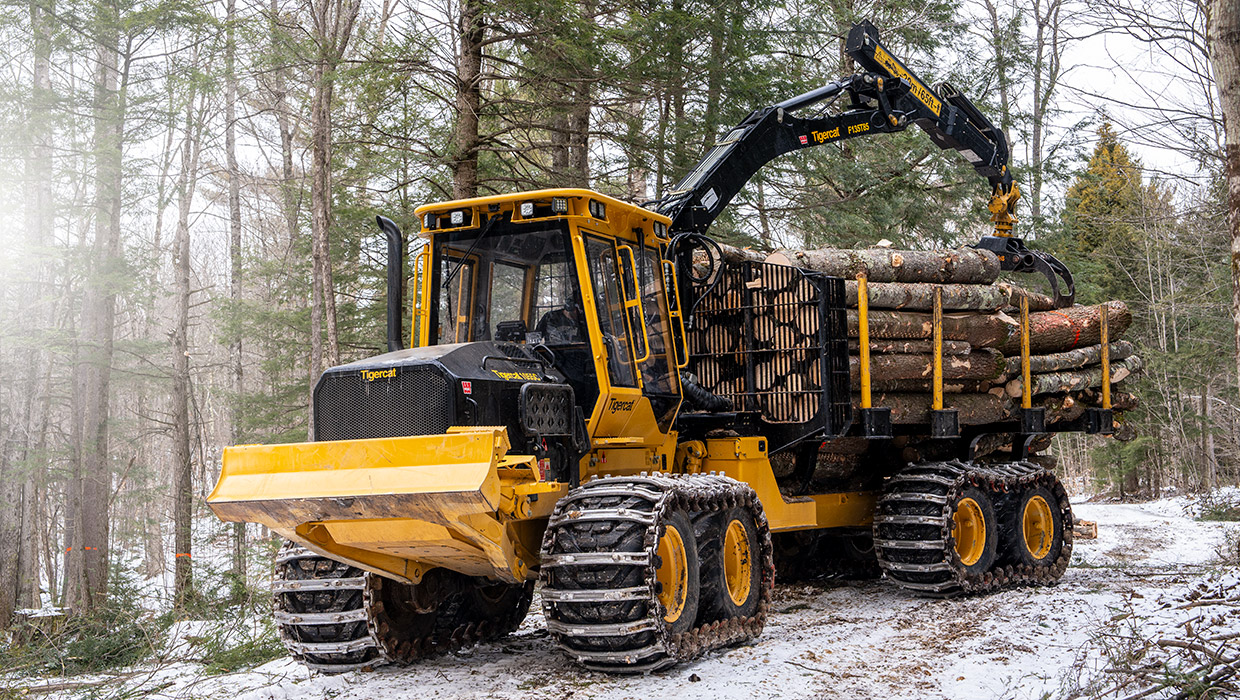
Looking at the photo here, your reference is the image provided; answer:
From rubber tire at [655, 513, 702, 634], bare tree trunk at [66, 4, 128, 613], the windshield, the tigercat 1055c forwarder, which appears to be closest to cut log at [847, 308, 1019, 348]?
the tigercat 1055c forwarder

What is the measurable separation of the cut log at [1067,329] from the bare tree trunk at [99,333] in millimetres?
14163

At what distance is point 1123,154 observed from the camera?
30.6 m

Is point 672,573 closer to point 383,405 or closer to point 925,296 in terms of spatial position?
point 383,405

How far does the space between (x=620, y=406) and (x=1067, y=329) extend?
6.51 meters

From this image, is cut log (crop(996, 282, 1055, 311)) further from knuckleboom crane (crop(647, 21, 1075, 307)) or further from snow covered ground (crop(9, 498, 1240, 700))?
snow covered ground (crop(9, 498, 1240, 700))

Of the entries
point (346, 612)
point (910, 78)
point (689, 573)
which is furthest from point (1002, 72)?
point (346, 612)

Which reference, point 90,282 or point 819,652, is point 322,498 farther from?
point 90,282

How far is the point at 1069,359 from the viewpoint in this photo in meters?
11.5

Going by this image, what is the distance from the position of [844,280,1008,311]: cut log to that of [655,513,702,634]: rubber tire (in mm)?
3379

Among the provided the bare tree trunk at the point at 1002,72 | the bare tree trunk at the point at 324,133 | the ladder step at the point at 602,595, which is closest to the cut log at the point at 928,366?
the ladder step at the point at 602,595

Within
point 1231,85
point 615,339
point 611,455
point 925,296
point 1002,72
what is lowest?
point 611,455

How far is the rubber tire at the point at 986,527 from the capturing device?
991cm

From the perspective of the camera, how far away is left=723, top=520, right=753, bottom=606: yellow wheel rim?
742 cm

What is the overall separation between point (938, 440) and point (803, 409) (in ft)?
8.26
